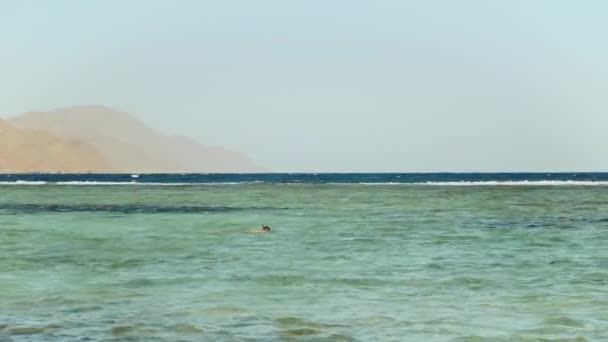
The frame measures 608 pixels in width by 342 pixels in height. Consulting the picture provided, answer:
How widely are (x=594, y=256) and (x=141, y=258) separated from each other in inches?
537

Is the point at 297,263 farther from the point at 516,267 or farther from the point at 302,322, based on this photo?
the point at 302,322

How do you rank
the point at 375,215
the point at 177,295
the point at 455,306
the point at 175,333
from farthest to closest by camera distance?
the point at 375,215 < the point at 177,295 < the point at 455,306 < the point at 175,333

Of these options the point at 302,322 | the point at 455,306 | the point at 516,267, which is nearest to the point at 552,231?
the point at 516,267

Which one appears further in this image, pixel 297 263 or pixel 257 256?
pixel 257 256

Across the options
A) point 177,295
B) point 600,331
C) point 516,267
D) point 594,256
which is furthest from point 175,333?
point 594,256

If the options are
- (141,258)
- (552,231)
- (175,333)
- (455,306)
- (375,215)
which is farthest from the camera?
(375,215)

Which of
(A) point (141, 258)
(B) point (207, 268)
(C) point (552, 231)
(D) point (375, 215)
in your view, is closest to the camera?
(B) point (207, 268)

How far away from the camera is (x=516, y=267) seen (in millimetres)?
25781

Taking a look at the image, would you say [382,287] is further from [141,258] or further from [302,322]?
[141,258]

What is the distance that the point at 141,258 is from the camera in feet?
93.7

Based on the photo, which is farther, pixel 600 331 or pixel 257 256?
pixel 257 256

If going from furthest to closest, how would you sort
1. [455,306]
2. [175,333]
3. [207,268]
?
[207,268] → [455,306] → [175,333]

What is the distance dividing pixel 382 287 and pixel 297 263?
545cm

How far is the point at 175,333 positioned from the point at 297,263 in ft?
35.3
